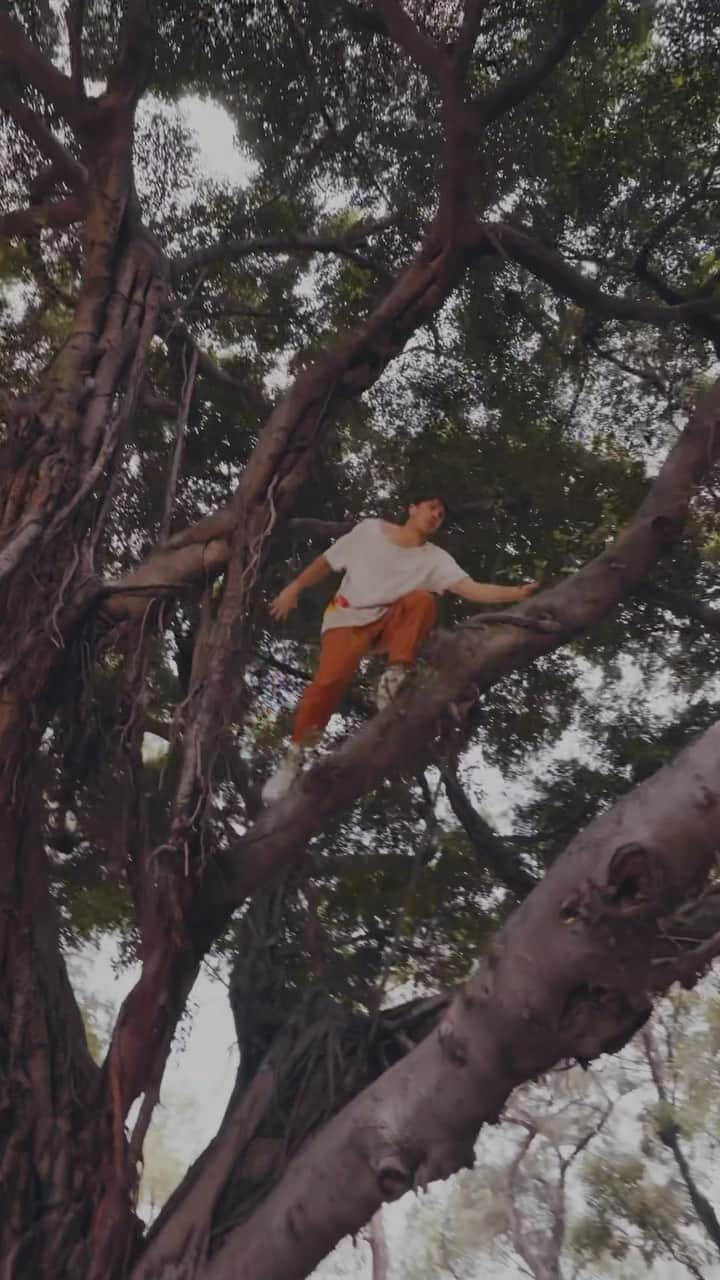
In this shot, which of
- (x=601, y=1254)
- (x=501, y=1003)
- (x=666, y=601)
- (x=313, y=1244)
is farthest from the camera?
(x=601, y=1254)

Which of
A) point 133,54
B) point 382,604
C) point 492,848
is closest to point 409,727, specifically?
point 382,604

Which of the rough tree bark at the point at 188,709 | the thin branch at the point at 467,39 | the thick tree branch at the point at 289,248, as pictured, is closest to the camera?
the rough tree bark at the point at 188,709

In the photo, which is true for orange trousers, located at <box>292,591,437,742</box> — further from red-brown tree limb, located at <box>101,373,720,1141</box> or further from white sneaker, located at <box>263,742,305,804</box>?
red-brown tree limb, located at <box>101,373,720,1141</box>

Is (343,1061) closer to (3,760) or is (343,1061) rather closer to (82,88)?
(3,760)

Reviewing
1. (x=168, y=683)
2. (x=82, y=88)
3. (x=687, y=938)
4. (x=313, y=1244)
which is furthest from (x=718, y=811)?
(x=82, y=88)

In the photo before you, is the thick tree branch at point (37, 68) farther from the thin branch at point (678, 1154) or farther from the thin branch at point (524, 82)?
the thin branch at point (678, 1154)

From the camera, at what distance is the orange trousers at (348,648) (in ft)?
11.4

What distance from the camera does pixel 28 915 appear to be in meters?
3.02

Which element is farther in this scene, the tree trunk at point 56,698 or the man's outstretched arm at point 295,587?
the man's outstretched arm at point 295,587

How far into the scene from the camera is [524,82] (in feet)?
11.8

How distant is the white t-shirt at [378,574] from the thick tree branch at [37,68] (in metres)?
2.12

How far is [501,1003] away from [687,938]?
1.33 ft

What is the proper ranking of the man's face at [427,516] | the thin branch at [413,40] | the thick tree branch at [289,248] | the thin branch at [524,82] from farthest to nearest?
the thick tree branch at [289,248] → the man's face at [427,516] → the thin branch at [524,82] → the thin branch at [413,40]

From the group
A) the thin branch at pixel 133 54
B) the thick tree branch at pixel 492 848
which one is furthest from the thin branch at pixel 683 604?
the thin branch at pixel 133 54
